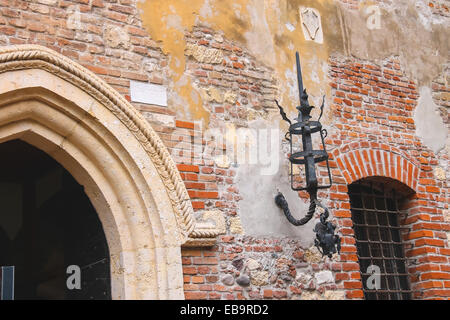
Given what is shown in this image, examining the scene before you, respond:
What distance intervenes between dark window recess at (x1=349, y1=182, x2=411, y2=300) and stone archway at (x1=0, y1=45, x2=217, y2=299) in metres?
1.62

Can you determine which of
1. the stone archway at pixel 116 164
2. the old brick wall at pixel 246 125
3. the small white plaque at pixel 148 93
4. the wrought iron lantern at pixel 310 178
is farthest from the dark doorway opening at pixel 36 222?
the wrought iron lantern at pixel 310 178

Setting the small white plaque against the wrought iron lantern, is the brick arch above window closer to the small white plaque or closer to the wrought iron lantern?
the wrought iron lantern

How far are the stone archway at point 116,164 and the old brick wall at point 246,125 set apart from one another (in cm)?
16

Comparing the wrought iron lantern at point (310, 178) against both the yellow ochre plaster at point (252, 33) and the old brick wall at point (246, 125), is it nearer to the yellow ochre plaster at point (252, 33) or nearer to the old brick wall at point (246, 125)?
the old brick wall at point (246, 125)

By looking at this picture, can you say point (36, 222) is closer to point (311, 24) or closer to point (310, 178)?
point (310, 178)

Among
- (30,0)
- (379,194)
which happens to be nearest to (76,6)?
(30,0)

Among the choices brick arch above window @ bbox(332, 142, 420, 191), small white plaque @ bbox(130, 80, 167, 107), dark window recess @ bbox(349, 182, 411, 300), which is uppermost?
small white plaque @ bbox(130, 80, 167, 107)

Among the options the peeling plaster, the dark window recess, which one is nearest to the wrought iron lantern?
the dark window recess

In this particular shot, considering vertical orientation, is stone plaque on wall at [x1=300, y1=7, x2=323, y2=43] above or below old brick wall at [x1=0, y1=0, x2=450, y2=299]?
above

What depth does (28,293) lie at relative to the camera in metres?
6.37

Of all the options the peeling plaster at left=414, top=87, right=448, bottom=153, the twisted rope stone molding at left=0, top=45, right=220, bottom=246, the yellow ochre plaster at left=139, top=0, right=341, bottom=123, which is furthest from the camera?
the peeling plaster at left=414, top=87, right=448, bottom=153

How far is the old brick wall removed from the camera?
429 cm

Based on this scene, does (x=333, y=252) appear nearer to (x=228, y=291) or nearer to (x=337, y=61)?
(x=228, y=291)

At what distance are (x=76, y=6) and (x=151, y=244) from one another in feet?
5.85
